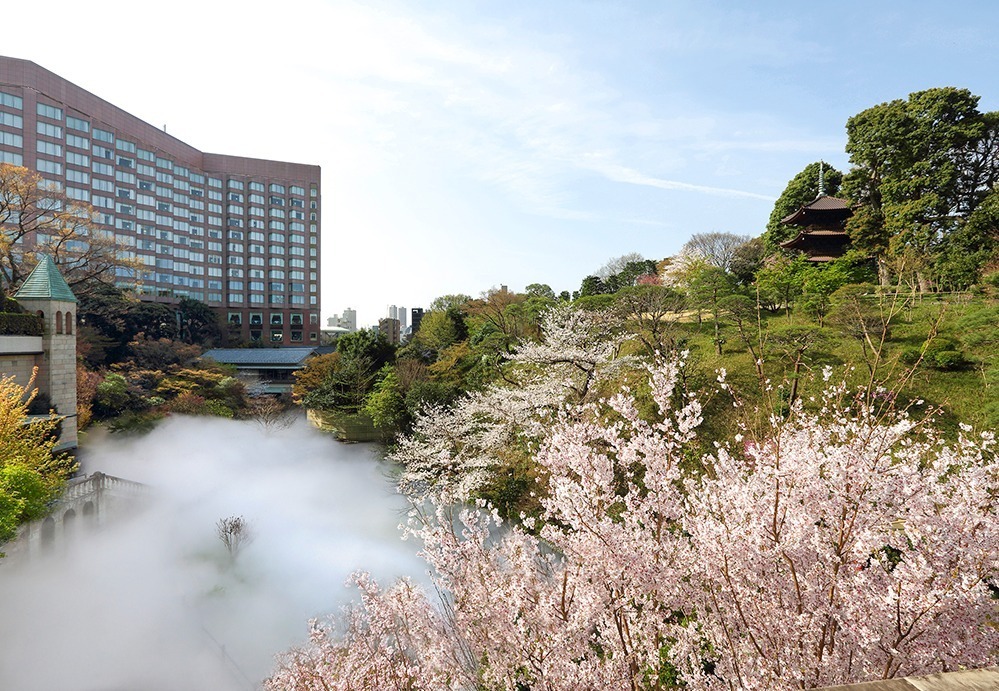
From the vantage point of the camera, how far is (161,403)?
2506 centimetres

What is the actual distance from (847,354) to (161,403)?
3130 centimetres

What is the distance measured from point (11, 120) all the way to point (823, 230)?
58.5 m

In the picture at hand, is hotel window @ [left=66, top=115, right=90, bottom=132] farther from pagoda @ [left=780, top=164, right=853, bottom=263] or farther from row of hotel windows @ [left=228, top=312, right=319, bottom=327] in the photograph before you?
pagoda @ [left=780, top=164, right=853, bottom=263]

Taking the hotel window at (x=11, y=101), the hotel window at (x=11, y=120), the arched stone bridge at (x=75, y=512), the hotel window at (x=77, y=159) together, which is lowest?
the arched stone bridge at (x=75, y=512)

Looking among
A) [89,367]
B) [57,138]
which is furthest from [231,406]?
[57,138]

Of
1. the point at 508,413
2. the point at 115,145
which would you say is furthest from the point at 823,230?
the point at 115,145

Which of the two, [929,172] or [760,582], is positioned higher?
[929,172]

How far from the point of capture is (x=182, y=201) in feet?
175

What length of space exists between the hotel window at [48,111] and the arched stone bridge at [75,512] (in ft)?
133

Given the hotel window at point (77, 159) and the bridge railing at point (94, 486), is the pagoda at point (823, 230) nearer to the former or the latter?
the bridge railing at point (94, 486)

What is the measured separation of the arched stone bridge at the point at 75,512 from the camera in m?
12.8

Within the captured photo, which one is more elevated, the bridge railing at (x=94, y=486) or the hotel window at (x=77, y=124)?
the hotel window at (x=77, y=124)

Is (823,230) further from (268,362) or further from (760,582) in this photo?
(268,362)

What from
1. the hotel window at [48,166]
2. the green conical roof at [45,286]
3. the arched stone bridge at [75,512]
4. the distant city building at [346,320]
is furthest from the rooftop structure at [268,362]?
the distant city building at [346,320]
